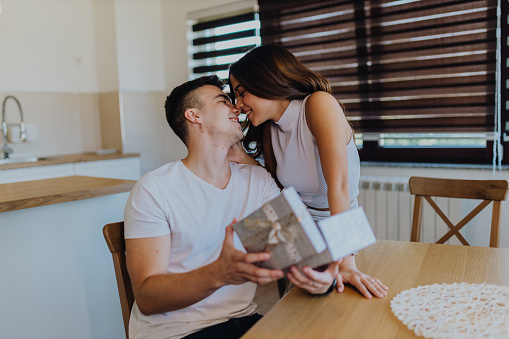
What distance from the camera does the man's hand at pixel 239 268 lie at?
92 cm

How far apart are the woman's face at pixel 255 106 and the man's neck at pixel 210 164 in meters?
0.17

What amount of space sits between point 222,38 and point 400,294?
10.3 feet

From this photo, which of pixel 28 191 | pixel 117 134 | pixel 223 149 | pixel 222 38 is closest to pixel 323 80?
pixel 223 149

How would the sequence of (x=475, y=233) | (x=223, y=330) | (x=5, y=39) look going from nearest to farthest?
1. (x=223, y=330)
2. (x=475, y=233)
3. (x=5, y=39)

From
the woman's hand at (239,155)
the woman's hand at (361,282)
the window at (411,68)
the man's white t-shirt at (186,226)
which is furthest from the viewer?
the window at (411,68)

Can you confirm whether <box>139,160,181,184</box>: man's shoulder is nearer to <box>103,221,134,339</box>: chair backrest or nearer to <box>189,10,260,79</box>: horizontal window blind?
<box>103,221,134,339</box>: chair backrest

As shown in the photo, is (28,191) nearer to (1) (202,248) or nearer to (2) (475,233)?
(1) (202,248)

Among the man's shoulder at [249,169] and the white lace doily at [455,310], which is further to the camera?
the man's shoulder at [249,169]

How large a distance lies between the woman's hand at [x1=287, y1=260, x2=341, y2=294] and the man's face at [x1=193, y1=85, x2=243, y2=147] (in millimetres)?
585

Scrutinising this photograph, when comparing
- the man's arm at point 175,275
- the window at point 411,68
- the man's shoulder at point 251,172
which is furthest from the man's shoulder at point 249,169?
the window at point 411,68

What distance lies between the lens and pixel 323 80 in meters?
1.62

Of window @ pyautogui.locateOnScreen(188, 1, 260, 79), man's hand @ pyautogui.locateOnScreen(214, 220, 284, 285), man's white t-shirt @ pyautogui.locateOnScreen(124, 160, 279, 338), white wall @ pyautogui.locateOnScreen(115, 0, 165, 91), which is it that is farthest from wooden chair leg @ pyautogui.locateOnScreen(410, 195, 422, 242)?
white wall @ pyautogui.locateOnScreen(115, 0, 165, 91)

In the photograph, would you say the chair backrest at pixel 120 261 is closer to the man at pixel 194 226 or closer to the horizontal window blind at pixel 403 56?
the man at pixel 194 226

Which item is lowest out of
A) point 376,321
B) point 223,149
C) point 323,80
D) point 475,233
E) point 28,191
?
point 475,233
